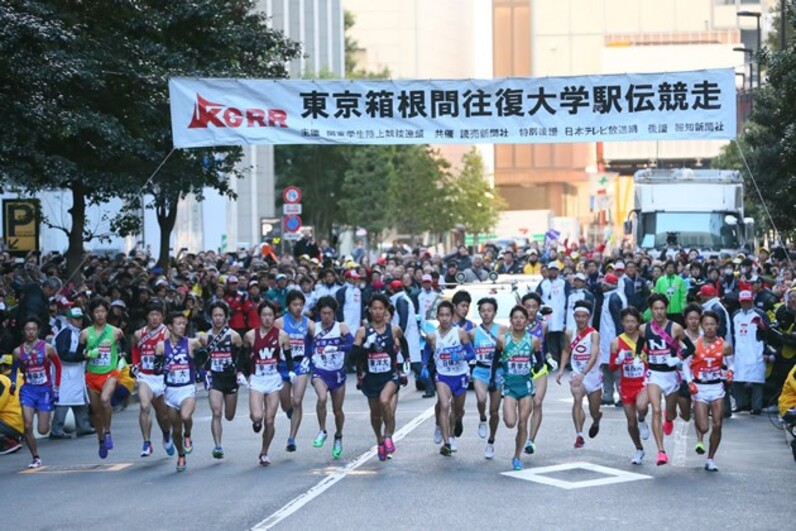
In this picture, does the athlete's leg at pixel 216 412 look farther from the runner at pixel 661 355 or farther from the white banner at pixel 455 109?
the white banner at pixel 455 109

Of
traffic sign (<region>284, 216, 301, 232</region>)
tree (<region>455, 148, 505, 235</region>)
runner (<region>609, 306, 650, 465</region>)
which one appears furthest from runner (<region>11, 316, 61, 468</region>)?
tree (<region>455, 148, 505, 235</region>)

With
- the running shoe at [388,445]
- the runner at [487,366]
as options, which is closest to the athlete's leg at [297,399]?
the running shoe at [388,445]

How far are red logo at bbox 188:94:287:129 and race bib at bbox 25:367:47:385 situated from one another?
6.14 m

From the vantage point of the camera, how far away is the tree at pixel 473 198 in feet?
309

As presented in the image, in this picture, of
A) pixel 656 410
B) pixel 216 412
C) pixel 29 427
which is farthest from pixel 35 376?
pixel 656 410

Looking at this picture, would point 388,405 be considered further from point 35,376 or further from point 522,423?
point 35,376

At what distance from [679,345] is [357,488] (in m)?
3.85

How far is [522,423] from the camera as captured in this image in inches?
634

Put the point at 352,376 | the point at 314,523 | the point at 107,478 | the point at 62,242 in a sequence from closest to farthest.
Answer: the point at 314,523 < the point at 107,478 < the point at 352,376 < the point at 62,242

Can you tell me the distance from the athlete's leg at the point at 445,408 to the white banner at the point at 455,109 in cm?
655

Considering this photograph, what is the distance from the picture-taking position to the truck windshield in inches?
1484

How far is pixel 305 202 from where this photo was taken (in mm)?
85438

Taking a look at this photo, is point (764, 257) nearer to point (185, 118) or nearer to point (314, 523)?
point (185, 118)

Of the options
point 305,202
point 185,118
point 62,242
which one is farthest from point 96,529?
point 305,202
